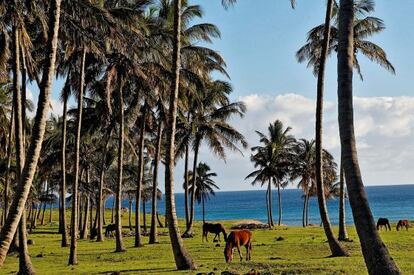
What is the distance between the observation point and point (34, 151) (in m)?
12.5

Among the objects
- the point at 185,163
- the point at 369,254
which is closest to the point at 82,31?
the point at 369,254

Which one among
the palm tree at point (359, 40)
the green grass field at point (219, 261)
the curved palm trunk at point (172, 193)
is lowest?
the green grass field at point (219, 261)

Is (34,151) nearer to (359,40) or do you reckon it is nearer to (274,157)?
(359,40)

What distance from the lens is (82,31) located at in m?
Result: 15.9

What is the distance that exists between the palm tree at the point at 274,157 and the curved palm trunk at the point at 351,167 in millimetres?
49668

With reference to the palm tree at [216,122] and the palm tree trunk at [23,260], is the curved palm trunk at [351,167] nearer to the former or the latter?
the palm tree trunk at [23,260]

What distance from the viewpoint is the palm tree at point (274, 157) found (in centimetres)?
6147

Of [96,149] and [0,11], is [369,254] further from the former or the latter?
[96,149]

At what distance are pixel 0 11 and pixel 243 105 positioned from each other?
32109mm

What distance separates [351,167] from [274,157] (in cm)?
5079

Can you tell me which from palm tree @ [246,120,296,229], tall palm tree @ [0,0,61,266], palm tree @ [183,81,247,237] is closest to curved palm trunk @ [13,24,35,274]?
tall palm tree @ [0,0,61,266]

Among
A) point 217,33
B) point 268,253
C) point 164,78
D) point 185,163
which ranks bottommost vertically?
point 268,253

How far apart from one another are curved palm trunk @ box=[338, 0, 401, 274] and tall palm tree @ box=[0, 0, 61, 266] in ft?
24.1

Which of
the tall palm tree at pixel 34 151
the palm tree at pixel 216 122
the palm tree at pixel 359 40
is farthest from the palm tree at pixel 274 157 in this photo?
the tall palm tree at pixel 34 151
